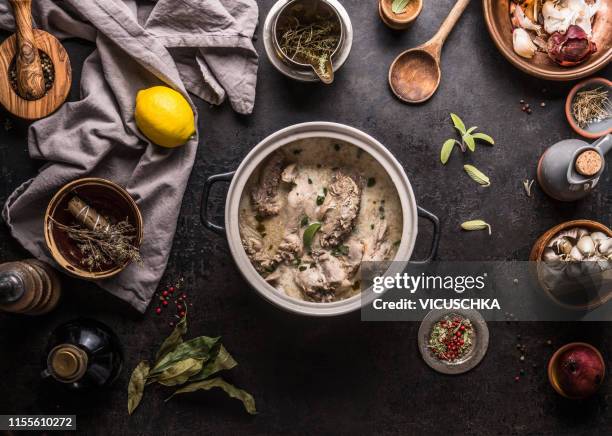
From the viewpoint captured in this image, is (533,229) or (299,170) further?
(533,229)

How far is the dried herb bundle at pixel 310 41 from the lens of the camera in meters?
2.19

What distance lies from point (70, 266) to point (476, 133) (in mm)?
1542

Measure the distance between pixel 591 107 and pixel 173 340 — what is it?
5.87 feet

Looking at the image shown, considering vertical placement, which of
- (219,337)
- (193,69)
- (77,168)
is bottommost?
(219,337)

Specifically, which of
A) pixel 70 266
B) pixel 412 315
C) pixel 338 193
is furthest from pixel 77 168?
pixel 412 315

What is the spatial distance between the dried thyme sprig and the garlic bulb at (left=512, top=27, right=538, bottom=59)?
1.55 m

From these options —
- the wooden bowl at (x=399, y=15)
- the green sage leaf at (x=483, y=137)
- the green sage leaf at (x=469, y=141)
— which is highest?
the wooden bowl at (x=399, y=15)

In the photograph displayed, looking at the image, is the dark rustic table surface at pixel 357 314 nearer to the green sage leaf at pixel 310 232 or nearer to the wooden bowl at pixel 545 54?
the wooden bowl at pixel 545 54

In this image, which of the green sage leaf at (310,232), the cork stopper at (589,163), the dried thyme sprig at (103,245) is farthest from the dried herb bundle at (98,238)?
the cork stopper at (589,163)

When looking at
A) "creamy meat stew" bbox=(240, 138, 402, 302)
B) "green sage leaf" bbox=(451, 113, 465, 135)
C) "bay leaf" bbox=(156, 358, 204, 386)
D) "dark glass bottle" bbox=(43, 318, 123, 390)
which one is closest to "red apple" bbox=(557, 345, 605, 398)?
"creamy meat stew" bbox=(240, 138, 402, 302)

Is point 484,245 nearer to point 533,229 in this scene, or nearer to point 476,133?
A: point 533,229

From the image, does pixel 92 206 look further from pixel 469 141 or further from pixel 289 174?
pixel 469 141

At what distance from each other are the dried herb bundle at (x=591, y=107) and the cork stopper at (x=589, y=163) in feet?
0.96

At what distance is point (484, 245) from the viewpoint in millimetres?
2332
